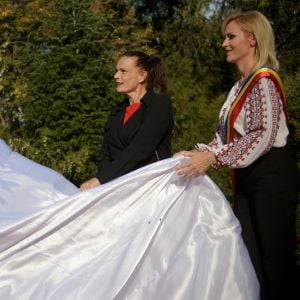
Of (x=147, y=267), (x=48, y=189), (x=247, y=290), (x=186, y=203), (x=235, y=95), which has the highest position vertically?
(x=235, y=95)

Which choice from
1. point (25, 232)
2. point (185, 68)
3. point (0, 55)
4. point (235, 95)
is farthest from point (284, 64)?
point (25, 232)

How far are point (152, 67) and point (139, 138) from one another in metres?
0.62

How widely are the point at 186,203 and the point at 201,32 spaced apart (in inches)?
505

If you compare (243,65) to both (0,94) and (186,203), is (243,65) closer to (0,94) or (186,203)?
(186,203)

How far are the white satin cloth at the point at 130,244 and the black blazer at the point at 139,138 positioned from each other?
37cm

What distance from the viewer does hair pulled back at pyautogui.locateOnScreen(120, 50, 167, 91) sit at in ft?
13.0

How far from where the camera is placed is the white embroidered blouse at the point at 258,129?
119 inches

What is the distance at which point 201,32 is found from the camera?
51.1 feet

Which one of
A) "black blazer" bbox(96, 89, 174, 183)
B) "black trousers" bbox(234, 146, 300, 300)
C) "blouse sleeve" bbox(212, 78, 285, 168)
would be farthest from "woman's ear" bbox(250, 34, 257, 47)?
"black blazer" bbox(96, 89, 174, 183)

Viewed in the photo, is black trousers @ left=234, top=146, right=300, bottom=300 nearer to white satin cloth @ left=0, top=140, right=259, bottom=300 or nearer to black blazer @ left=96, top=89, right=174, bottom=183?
white satin cloth @ left=0, top=140, right=259, bottom=300

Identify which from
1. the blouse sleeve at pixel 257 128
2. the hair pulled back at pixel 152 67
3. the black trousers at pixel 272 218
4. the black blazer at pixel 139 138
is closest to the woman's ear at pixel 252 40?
the blouse sleeve at pixel 257 128

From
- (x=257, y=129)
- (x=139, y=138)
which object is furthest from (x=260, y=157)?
(x=139, y=138)

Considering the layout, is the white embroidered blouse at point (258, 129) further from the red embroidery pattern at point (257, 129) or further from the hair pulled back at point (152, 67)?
the hair pulled back at point (152, 67)

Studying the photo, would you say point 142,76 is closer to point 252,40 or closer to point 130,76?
point 130,76
